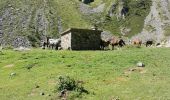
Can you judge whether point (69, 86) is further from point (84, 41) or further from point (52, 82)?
point (84, 41)

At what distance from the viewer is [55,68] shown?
4375cm

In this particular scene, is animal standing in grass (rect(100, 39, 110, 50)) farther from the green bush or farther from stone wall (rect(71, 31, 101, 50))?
the green bush

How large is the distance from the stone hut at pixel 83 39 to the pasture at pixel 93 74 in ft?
40.8

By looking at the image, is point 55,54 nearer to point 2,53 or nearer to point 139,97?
point 2,53

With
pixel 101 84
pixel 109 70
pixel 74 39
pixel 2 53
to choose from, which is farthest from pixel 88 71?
pixel 74 39

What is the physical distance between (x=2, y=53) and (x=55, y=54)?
8.32 m

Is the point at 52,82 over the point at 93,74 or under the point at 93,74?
under

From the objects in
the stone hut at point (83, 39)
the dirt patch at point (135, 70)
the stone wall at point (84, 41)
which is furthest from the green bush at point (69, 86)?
the stone wall at point (84, 41)

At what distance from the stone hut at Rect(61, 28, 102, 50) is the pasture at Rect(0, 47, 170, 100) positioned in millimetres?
12425

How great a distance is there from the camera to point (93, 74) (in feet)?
131

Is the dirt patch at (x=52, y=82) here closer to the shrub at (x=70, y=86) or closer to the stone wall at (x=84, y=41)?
the shrub at (x=70, y=86)

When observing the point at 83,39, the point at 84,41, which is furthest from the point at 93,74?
the point at 83,39

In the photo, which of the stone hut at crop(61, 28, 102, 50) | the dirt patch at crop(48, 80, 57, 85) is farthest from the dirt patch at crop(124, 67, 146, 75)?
the stone hut at crop(61, 28, 102, 50)

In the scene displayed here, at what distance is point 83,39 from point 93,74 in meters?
27.2
